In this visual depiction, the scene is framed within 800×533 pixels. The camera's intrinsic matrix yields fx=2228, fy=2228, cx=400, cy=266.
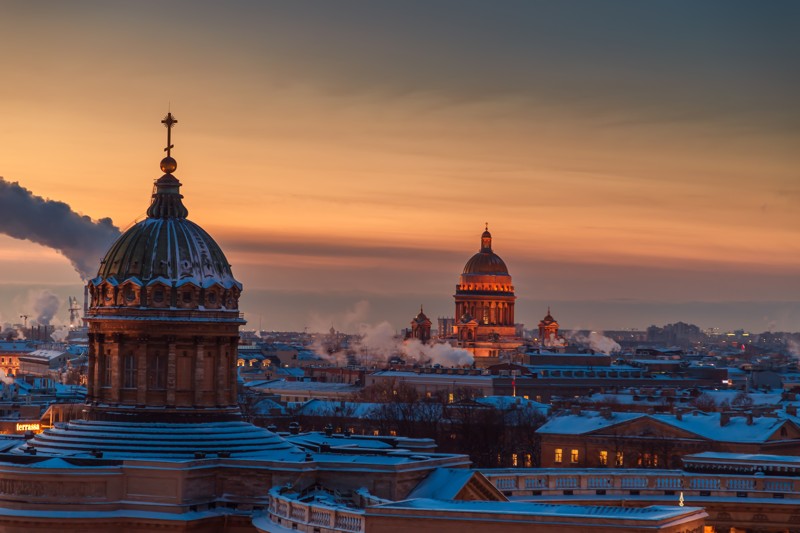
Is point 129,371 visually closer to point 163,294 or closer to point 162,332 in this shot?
point 162,332

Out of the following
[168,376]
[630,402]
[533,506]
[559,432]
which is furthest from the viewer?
[630,402]

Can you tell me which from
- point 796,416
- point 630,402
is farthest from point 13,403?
point 796,416

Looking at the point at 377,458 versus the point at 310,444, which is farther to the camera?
the point at 310,444

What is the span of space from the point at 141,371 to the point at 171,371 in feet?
3.38

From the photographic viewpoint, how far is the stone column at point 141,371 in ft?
250

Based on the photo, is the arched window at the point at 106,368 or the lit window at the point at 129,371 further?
the arched window at the point at 106,368

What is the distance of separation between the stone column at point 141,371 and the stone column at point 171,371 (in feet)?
2.60

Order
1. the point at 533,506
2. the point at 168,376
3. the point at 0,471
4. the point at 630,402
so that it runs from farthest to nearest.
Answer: the point at 630,402
the point at 168,376
the point at 0,471
the point at 533,506

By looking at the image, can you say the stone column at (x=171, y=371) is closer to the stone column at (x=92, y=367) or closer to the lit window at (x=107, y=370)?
Result: the lit window at (x=107, y=370)

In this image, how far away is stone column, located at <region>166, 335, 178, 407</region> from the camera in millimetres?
76250

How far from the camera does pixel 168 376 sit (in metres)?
76.4

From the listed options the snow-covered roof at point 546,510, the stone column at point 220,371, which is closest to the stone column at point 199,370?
the stone column at point 220,371

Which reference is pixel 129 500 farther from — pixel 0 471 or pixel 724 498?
pixel 724 498

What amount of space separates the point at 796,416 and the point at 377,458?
228 feet
